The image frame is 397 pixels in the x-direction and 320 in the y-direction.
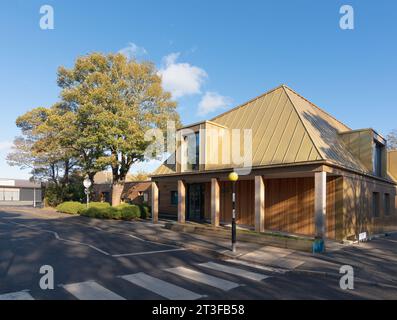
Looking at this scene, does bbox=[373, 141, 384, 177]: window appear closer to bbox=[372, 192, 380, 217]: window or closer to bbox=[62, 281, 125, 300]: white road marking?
bbox=[372, 192, 380, 217]: window

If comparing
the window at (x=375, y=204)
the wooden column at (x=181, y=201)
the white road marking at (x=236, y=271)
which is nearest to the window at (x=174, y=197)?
the wooden column at (x=181, y=201)

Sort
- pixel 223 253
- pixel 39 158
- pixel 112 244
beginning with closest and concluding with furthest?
pixel 223 253
pixel 112 244
pixel 39 158

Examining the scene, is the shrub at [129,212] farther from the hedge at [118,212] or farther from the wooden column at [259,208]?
the wooden column at [259,208]

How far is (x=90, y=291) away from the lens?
6.95 meters

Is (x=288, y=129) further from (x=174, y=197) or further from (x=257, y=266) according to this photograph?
(x=174, y=197)

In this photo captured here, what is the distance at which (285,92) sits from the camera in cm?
1841

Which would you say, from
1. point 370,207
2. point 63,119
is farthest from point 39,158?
point 370,207

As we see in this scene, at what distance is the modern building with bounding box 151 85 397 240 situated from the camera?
14.6m

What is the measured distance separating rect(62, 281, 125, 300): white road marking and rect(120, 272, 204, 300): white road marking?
0.87 metres

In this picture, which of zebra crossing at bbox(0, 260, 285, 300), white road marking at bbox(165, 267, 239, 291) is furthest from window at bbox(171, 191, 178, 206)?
white road marking at bbox(165, 267, 239, 291)

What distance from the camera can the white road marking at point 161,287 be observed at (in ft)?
22.1
